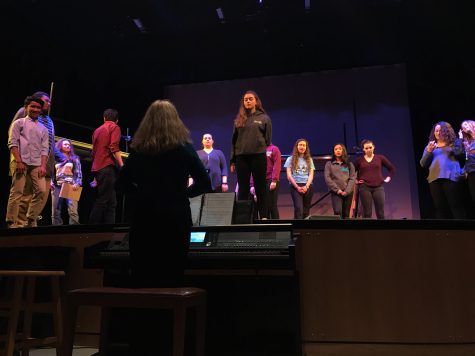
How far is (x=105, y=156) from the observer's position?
436cm

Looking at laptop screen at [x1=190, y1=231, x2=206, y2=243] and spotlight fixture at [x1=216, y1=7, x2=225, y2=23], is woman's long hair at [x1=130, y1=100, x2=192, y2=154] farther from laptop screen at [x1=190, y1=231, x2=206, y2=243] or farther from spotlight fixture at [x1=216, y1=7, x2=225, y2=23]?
spotlight fixture at [x1=216, y1=7, x2=225, y2=23]

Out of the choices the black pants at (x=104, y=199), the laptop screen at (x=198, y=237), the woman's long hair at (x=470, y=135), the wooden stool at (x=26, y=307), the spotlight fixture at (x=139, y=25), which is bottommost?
the wooden stool at (x=26, y=307)

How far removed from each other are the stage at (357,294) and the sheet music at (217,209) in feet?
0.57

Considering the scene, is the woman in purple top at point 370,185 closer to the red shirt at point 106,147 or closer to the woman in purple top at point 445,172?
the woman in purple top at point 445,172

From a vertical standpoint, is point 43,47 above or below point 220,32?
below

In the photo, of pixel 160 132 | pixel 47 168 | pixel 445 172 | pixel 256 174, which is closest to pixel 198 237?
pixel 160 132

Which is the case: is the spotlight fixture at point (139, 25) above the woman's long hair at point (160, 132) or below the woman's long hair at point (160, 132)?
above

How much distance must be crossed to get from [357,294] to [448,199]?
256cm

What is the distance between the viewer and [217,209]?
9.12 ft

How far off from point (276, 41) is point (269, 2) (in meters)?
1.00

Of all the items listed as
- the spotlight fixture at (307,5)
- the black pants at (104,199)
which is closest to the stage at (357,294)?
the black pants at (104,199)

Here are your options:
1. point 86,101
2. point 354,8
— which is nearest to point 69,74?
point 86,101

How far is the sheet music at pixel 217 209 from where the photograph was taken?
2.72m

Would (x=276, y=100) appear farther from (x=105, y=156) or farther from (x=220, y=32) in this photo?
(x=105, y=156)
